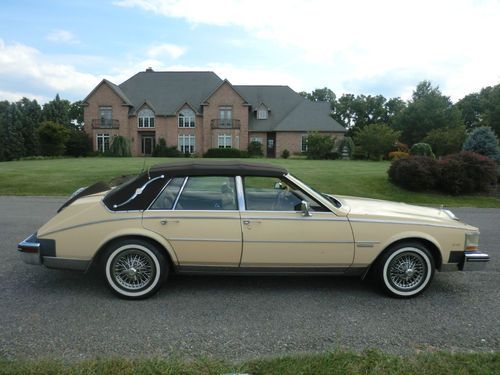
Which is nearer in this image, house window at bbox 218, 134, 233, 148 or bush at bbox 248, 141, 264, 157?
bush at bbox 248, 141, 264, 157

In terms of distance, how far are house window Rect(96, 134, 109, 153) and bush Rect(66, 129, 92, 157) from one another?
4.53 feet

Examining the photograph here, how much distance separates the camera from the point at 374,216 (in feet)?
14.3

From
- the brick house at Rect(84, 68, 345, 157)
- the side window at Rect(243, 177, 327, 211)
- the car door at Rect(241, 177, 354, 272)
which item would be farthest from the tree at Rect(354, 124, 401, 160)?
the car door at Rect(241, 177, 354, 272)

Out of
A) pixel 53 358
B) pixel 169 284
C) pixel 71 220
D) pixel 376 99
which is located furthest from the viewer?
pixel 376 99

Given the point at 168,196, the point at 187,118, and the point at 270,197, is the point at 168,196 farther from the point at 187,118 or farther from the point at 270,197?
the point at 187,118

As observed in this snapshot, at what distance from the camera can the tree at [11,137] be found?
46562mm

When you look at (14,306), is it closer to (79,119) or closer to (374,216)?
(374,216)

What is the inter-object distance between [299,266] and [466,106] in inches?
3083

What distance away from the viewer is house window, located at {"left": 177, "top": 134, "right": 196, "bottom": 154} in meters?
46.3

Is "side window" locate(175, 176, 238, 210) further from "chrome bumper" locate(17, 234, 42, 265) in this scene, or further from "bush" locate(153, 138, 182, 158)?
"bush" locate(153, 138, 182, 158)

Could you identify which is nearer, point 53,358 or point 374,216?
point 53,358

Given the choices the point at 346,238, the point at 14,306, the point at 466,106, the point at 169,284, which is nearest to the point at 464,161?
the point at 346,238

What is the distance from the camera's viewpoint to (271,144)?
4672 centimetres

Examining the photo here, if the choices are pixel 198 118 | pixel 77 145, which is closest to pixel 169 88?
pixel 198 118
